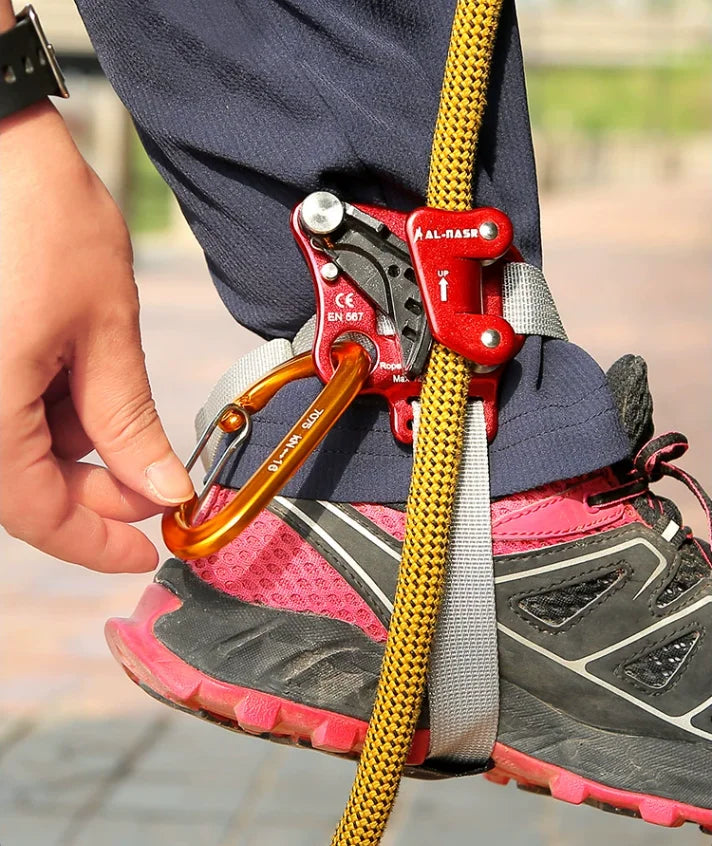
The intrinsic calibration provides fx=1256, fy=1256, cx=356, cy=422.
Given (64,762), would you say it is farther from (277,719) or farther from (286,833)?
(277,719)

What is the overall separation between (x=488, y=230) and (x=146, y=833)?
4.29 feet

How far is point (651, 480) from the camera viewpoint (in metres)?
0.94

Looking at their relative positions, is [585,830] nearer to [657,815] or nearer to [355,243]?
[657,815]

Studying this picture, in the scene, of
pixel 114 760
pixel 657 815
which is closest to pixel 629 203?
pixel 114 760

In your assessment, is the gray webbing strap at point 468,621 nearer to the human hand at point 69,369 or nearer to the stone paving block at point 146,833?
the human hand at point 69,369

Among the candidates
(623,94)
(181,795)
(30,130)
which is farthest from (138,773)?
(623,94)

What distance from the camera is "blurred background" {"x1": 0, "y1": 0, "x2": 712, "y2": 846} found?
6.09ft

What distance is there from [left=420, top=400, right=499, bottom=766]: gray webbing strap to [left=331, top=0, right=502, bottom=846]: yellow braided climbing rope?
0.02 metres

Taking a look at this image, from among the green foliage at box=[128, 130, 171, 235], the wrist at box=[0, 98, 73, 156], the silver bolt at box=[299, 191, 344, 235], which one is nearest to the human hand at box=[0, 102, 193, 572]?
the wrist at box=[0, 98, 73, 156]

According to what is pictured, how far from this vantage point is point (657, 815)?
0.90 metres

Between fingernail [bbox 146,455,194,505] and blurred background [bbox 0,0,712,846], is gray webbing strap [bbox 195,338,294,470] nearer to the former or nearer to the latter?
fingernail [bbox 146,455,194,505]

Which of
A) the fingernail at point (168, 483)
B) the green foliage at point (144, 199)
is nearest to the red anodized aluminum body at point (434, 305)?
the fingernail at point (168, 483)

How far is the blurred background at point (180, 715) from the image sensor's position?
6.09 ft

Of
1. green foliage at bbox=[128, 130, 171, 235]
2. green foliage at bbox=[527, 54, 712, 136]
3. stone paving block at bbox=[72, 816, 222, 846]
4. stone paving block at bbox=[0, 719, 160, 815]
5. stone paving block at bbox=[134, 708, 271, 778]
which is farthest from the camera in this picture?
green foliage at bbox=[527, 54, 712, 136]
